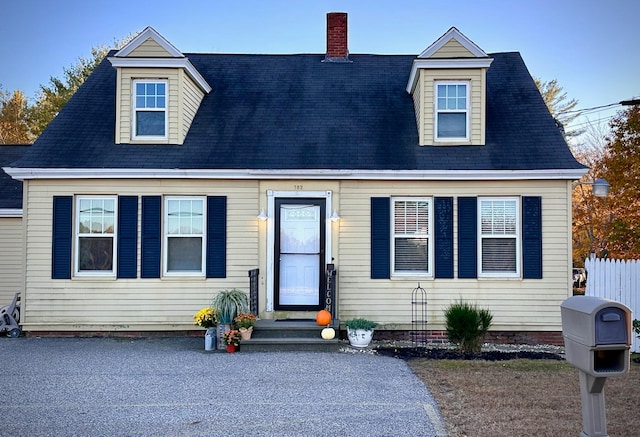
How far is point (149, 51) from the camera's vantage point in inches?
452

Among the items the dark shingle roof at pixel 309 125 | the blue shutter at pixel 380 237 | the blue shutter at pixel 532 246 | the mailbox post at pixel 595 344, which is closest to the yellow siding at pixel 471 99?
the dark shingle roof at pixel 309 125

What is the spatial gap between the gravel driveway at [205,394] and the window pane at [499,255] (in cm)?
314

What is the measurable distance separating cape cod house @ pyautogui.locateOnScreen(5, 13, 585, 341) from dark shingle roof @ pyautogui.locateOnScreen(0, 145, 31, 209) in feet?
9.71

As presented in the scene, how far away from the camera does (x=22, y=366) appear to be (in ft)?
28.0

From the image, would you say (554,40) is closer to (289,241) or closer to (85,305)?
(289,241)

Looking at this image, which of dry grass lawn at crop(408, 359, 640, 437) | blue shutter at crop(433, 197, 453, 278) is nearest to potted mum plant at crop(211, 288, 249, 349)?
dry grass lawn at crop(408, 359, 640, 437)

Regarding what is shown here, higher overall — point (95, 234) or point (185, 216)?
point (185, 216)

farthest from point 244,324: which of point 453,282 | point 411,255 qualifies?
point 453,282

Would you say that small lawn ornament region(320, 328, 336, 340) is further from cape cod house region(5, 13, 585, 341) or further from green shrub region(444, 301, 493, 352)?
green shrub region(444, 301, 493, 352)

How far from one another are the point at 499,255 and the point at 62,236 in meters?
8.46

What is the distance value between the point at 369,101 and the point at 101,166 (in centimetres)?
580

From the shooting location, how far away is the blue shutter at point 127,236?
36.3 feet

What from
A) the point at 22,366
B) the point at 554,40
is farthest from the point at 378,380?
the point at 554,40

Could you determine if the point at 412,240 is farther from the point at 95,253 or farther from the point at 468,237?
the point at 95,253
